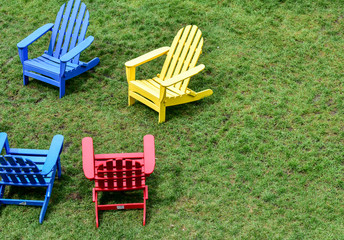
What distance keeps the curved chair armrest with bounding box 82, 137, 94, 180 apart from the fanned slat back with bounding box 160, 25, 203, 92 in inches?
72.4

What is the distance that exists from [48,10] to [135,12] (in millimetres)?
1673

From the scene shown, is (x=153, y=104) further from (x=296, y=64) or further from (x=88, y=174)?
(x=296, y=64)

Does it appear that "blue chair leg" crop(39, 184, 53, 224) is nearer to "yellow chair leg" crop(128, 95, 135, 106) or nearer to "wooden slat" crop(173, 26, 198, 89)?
"yellow chair leg" crop(128, 95, 135, 106)

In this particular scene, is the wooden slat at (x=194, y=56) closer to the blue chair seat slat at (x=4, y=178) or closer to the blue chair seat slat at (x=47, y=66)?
the blue chair seat slat at (x=47, y=66)

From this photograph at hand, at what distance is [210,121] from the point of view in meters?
5.92

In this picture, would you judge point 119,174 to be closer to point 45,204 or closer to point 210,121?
point 45,204

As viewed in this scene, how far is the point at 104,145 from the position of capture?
18.3 feet

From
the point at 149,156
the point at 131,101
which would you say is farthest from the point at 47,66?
the point at 149,156

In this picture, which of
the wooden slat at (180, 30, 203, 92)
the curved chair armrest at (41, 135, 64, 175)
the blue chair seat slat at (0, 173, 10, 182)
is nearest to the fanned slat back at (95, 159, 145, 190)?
the curved chair armrest at (41, 135, 64, 175)

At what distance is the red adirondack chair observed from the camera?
14.5ft

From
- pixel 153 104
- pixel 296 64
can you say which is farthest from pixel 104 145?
pixel 296 64

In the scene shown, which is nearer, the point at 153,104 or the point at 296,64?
the point at 153,104

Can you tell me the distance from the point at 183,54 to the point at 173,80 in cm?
78

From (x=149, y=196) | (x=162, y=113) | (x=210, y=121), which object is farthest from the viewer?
(x=210, y=121)
